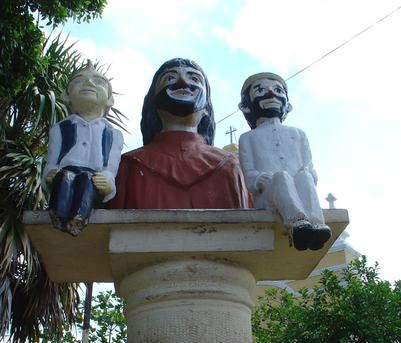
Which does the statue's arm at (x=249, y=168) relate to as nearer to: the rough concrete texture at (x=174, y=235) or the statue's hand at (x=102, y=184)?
the rough concrete texture at (x=174, y=235)

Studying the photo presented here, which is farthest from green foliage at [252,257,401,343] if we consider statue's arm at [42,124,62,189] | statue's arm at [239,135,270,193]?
statue's arm at [42,124,62,189]

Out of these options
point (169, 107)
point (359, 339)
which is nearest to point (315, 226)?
point (169, 107)

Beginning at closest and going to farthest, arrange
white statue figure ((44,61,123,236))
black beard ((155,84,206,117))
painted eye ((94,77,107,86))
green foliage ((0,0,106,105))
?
white statue figure ((44,61,123,236)) < painted eye ((94,77,107,86)) < black beard ((155,84,206,117)) < green foliage ((0,0,106,105))

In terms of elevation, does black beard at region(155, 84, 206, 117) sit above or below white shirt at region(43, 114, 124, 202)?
above

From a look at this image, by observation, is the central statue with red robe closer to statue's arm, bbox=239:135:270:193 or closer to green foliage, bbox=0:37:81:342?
statue's arm, bbox=239:135:270:193

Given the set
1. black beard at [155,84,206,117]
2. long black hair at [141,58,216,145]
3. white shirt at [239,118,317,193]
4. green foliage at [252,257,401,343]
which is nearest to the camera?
white shirt at [239,118,317,193]

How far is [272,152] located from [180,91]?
93 cm

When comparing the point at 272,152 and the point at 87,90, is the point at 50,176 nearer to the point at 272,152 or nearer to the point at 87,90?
the point at 87,90

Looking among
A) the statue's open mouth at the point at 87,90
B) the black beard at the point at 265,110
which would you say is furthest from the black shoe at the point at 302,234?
the statue's open mouth at the point at 87,90

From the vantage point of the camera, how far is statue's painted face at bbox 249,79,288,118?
4172mm

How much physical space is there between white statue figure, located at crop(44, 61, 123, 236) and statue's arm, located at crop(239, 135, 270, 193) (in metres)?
0.79

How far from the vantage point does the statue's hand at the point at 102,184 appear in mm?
3615

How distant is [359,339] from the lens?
7496 millimetres

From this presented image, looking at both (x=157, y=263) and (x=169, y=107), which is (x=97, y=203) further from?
(x=169, y=107)
